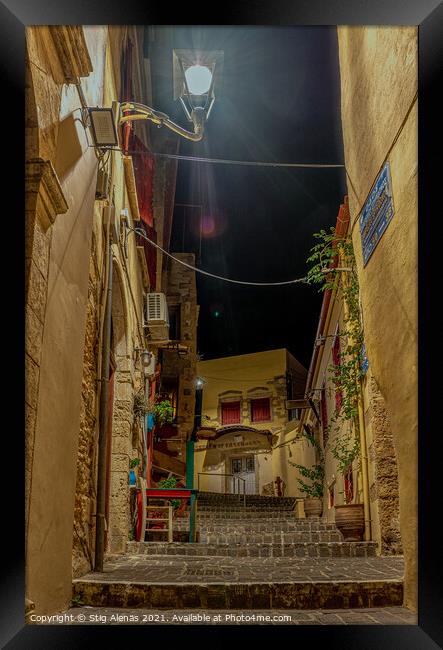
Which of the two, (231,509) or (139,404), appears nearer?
(139,404)

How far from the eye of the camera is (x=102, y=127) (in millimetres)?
5121

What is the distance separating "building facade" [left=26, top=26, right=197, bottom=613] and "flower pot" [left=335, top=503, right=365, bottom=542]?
2.82 meters

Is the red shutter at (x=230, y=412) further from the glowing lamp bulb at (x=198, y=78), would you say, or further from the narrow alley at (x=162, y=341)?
the glowing lamp bulb at (x=198, y=78)

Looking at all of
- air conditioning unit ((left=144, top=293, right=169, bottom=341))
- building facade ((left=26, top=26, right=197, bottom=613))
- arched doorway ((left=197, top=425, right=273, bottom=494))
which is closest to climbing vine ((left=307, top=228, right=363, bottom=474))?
air conditioning unit ((left=144, top=293, right=169, bottom=341))

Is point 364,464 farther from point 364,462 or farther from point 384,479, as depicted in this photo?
point 384,479

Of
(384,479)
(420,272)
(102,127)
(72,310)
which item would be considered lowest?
(384,479)

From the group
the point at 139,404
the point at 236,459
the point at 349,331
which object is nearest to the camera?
the point at 349,331

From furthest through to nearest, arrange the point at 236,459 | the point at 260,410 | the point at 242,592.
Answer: the point at 260,410
the point at 236,459
the point at 242,592

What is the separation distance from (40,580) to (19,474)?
1.16 meters

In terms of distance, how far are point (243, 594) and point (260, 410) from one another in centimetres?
2428

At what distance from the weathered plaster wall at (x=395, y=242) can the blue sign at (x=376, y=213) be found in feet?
0.40

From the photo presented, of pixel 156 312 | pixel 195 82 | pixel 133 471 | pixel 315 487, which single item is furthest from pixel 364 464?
pixel 315 487

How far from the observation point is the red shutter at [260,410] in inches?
1114

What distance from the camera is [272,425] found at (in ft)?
90.9
